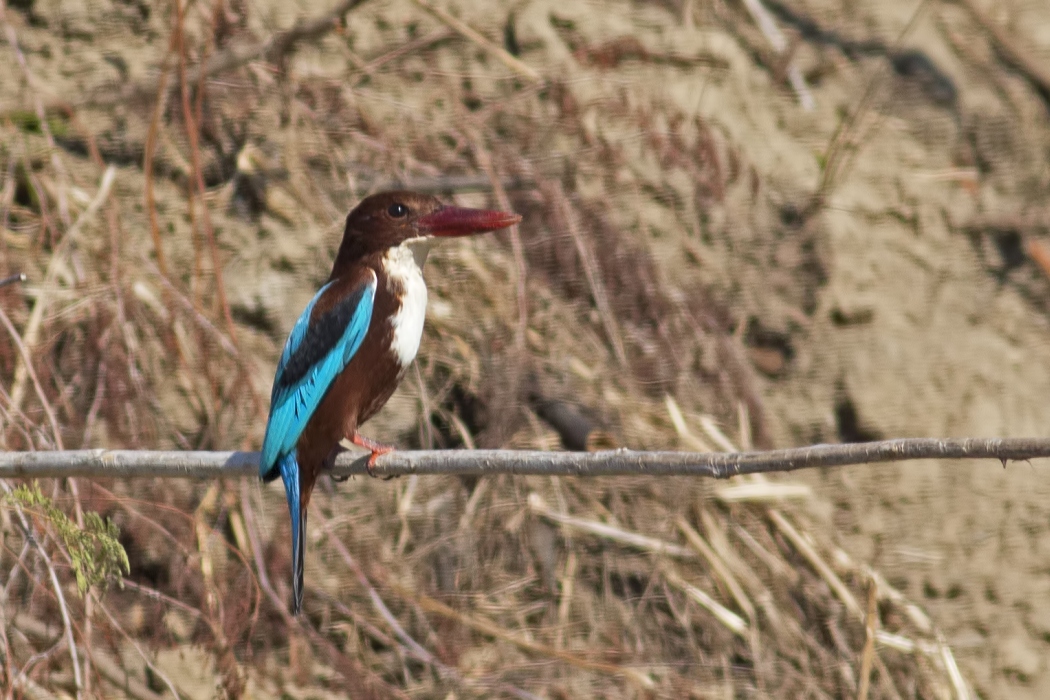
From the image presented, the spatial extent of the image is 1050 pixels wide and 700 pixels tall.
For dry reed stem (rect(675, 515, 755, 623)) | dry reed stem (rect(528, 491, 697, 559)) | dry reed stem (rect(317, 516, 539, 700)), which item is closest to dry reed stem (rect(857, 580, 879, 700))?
dry reed stem (rect(675, 515, 755, 623))

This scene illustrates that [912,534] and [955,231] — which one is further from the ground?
[955,231]

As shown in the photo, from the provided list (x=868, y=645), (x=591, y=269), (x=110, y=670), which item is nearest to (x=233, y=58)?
(x=591, y=269)

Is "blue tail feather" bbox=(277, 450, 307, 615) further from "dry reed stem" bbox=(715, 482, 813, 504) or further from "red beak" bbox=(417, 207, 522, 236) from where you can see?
"dry reed stem" bbox=(715, 482, 813, 504)

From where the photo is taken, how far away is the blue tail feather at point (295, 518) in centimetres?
289

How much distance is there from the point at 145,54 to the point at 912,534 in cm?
325

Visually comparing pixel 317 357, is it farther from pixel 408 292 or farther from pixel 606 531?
pixel 606 531

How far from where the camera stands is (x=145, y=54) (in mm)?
4566

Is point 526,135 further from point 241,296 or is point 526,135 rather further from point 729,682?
point 729,682

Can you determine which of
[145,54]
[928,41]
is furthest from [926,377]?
[145,54]

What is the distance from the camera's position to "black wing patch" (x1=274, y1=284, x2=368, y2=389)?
308cm

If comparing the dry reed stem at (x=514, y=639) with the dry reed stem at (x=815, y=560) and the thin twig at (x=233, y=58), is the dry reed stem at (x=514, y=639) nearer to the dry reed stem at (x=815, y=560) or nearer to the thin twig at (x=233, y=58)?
the dry reed stem at (x=815, y=560)

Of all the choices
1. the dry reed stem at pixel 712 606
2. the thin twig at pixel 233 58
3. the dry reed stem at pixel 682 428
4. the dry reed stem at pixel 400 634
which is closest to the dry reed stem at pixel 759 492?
the dry reed stem at pixel 682 428

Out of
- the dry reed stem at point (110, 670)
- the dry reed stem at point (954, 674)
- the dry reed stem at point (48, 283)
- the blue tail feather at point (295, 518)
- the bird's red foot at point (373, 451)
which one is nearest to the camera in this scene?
the bird's red foot at point (373, 451)

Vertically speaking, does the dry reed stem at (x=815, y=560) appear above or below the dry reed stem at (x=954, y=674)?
above
